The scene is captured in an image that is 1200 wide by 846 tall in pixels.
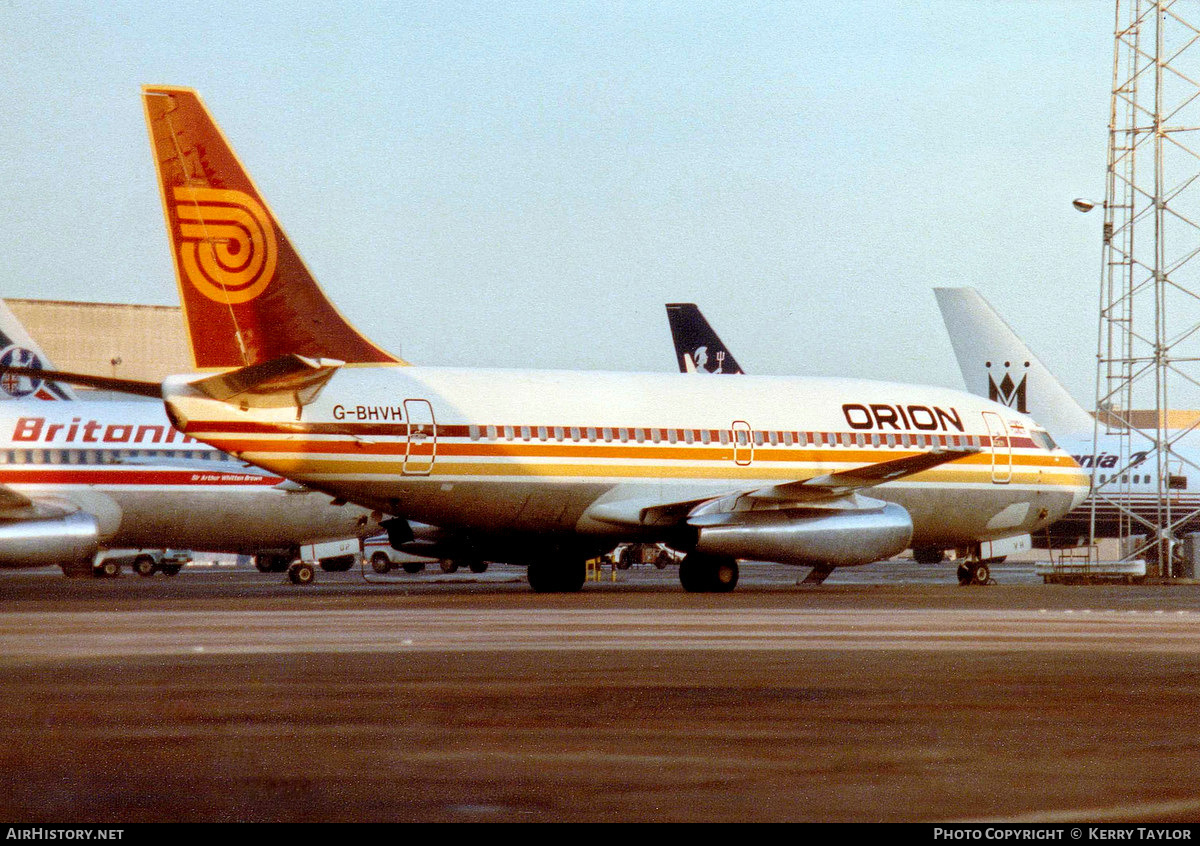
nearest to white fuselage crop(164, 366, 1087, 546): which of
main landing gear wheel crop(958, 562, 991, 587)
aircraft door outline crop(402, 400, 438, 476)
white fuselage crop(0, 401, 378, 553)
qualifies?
aircraft door outline crop(402, 400, 438, 476)

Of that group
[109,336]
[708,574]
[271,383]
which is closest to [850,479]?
[708,574]

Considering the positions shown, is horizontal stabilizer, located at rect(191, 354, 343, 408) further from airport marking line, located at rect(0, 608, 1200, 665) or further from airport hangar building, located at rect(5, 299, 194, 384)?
airport hangar building, located at rect(5, 299, 194, 384)

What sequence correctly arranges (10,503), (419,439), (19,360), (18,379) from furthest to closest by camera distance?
1. (18,379)
2. (19,360)
3. (10,503)
4. (419,439)

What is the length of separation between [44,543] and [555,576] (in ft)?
32.4

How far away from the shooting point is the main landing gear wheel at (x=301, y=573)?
38156 millimetres

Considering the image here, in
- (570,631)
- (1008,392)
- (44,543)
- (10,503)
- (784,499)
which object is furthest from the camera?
(1008,392)

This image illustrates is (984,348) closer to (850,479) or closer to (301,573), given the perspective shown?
(301,573)

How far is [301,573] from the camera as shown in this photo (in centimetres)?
3841

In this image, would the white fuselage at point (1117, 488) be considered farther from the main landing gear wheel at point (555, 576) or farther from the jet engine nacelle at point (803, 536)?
the main landing gear wheel at point (555, 576)

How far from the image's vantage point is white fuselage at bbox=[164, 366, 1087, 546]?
27.1 meters

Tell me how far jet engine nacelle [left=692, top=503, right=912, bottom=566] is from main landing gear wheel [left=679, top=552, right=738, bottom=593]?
0.77 metres

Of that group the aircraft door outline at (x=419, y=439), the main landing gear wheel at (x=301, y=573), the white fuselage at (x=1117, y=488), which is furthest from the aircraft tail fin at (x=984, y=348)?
the aircraft door outline at (x=419, y=439)

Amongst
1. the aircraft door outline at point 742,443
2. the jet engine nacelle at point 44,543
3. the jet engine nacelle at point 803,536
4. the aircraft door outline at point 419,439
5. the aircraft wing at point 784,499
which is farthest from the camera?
the jet engine nacelle at point 44,543

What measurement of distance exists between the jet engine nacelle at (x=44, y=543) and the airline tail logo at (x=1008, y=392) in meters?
34.6
